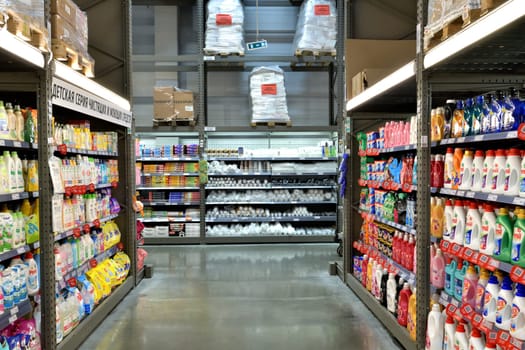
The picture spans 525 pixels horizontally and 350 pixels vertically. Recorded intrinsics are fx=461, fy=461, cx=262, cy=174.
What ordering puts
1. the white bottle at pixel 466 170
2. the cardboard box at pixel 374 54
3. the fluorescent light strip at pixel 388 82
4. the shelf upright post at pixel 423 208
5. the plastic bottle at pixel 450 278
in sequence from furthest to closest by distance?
the cardboard box at pixel 374 54 < the fluorescent light strip at pixel 388 82 < the shelf upright post at pixel 423 208 < the plastic bottle at pixel 450 278 < the white bottle at pixel 466 170

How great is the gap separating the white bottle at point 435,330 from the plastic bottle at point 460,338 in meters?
0.20

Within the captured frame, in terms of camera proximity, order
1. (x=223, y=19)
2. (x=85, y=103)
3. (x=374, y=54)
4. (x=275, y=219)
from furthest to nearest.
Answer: (x=275, y=219), (x=223, y=19), (x=374, y=54), (x=85, y=103)

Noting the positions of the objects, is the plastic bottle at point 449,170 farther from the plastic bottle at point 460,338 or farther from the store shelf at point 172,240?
the store shelf at point 172,240

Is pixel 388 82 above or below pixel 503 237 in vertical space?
above

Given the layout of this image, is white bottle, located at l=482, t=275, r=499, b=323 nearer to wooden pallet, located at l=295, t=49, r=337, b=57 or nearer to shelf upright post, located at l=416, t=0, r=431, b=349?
shelf upright post, located at l=416, t=0, r=431, b=349

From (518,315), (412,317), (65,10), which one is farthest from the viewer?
(65,10)

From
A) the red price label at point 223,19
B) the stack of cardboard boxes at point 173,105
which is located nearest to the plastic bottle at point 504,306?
the stack of cardboard boxes at point 173,105

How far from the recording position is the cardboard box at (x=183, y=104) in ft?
28.1

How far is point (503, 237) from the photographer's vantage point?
8.04 feet

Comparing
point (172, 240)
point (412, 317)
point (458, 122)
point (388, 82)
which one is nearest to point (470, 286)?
point (412, 317)

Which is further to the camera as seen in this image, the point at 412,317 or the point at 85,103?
the point at 85,103

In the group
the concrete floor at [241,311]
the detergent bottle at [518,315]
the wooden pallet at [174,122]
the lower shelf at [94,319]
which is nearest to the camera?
the detergent bottle at [518,315]

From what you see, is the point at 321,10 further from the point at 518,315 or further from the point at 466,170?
the point at 518,315

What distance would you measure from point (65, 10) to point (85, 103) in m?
0.76
